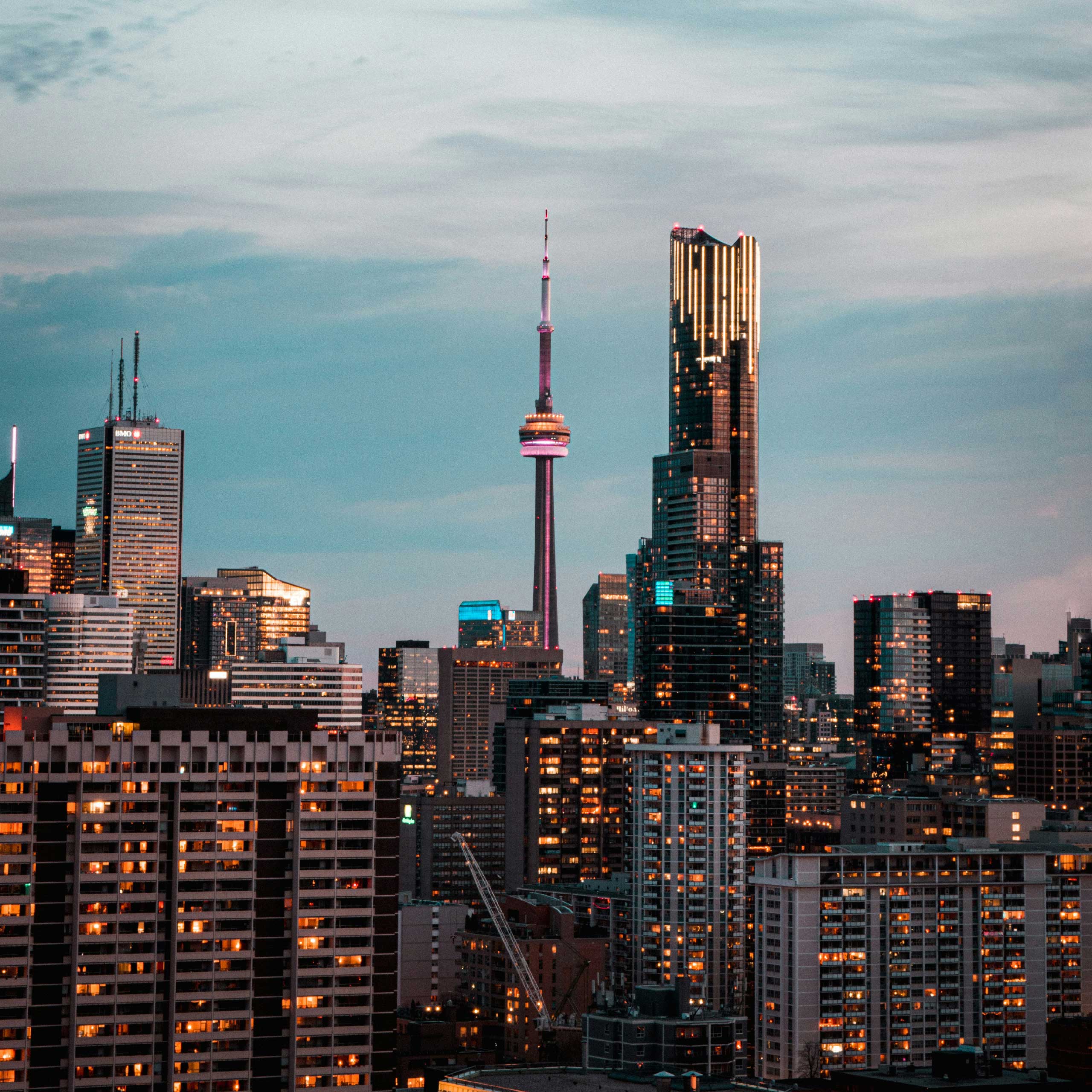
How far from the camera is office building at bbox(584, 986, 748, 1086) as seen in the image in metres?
188

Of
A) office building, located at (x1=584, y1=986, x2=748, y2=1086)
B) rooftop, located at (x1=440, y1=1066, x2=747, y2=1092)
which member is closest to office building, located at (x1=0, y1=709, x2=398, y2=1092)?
rooftop, located at (x1=440, y1=1066, x2=747, y2=1092)

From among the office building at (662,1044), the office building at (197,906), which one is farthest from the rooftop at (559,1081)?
the office building at (197,906)

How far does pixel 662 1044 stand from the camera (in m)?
189

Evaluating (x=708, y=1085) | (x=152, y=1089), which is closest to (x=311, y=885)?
(x=152, y=1089)

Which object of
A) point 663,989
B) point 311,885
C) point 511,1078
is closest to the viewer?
point 311,885

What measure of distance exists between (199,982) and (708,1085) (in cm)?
4795

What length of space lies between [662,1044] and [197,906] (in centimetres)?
6175

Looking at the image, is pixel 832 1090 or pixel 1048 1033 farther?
pixel 1048 1033

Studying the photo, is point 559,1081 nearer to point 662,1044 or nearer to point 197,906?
point 662,1044

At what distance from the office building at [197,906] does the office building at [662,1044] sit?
49.2 m

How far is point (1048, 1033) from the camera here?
614 ft

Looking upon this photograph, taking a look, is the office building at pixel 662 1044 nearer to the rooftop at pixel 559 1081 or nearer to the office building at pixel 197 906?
the rooftop at pixel 559 1081

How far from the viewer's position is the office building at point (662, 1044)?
188 meters

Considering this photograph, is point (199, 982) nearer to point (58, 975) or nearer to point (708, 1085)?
point (58, 975)
